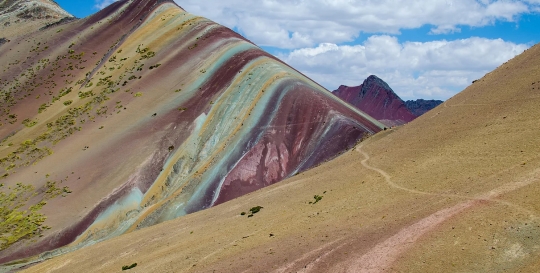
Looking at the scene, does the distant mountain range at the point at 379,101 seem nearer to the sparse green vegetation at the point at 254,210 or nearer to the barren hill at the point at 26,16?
the barren hill at the point at 26,16

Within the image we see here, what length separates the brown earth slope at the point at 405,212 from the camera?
68.7 feet

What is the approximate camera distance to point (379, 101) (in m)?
152

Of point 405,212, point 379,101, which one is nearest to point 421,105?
point 379,101

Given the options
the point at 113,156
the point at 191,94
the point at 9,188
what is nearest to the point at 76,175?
the point at 113,156

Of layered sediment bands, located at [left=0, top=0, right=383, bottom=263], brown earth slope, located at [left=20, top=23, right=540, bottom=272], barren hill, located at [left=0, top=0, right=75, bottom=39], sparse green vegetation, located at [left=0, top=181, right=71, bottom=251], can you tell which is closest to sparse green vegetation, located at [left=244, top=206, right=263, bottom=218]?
brown earth slope, located at [left=20, top=23, right=540, bottom=272]

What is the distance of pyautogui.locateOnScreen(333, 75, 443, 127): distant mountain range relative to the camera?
147000 mm

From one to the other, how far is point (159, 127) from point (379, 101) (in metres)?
100

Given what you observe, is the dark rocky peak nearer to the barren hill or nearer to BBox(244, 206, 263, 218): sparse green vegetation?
the barren hill

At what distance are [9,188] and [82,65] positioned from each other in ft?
119

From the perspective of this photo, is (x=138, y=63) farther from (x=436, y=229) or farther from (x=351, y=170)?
(x=436, y=229)

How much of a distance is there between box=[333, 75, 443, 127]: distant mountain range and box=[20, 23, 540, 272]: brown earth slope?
104 meters

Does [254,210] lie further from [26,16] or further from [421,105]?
[421,105]

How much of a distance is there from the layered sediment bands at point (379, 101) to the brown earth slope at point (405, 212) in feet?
342

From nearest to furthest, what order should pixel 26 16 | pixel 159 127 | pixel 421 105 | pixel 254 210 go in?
pixel 254 210 < pixel 159 127 < pixel 26 16 < pixel 421 105
